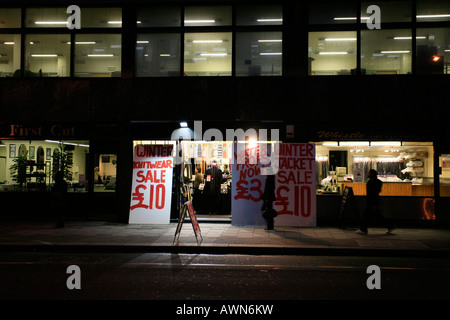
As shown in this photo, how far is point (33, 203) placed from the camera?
13805mm

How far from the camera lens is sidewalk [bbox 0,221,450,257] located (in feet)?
30.2

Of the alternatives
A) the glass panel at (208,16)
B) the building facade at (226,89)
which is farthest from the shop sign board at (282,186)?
the glass panel at (208,16)

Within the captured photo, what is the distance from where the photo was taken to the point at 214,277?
6.90 meters

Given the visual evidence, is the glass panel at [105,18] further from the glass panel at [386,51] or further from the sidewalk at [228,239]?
the glass panel at [386,51]

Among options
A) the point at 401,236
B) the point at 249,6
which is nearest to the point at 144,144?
the point at 249,6

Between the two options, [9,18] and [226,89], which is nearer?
[226,89]

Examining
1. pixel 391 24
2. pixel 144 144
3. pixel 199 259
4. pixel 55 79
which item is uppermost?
pixel 391 24

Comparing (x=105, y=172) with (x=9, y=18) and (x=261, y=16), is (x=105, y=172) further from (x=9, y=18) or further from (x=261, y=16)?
(x=261, y=16)

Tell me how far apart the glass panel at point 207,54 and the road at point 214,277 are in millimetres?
6879

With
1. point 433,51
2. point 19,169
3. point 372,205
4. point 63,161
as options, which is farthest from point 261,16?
point 19,169

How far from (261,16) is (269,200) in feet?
21.0

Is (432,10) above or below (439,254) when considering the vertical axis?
above
